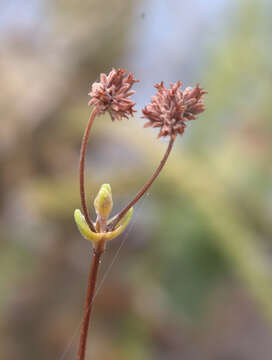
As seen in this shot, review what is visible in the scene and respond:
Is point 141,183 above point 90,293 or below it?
above

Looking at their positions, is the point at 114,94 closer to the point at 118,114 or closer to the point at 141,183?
the point at 118,114

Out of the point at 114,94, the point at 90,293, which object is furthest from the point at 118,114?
the point at 90,293

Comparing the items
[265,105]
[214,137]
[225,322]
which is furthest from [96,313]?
[265,105]

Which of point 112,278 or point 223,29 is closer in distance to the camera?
point 112,278

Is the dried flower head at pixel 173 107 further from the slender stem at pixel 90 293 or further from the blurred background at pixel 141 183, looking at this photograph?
the blurred background at pixel 141 183

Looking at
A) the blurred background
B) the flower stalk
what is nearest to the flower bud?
the flower stalk

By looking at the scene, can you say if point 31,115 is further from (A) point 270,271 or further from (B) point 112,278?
(A) point 270,271

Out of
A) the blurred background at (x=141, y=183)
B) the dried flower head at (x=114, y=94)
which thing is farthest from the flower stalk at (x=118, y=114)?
the blurred background at (x=141, y=183)
